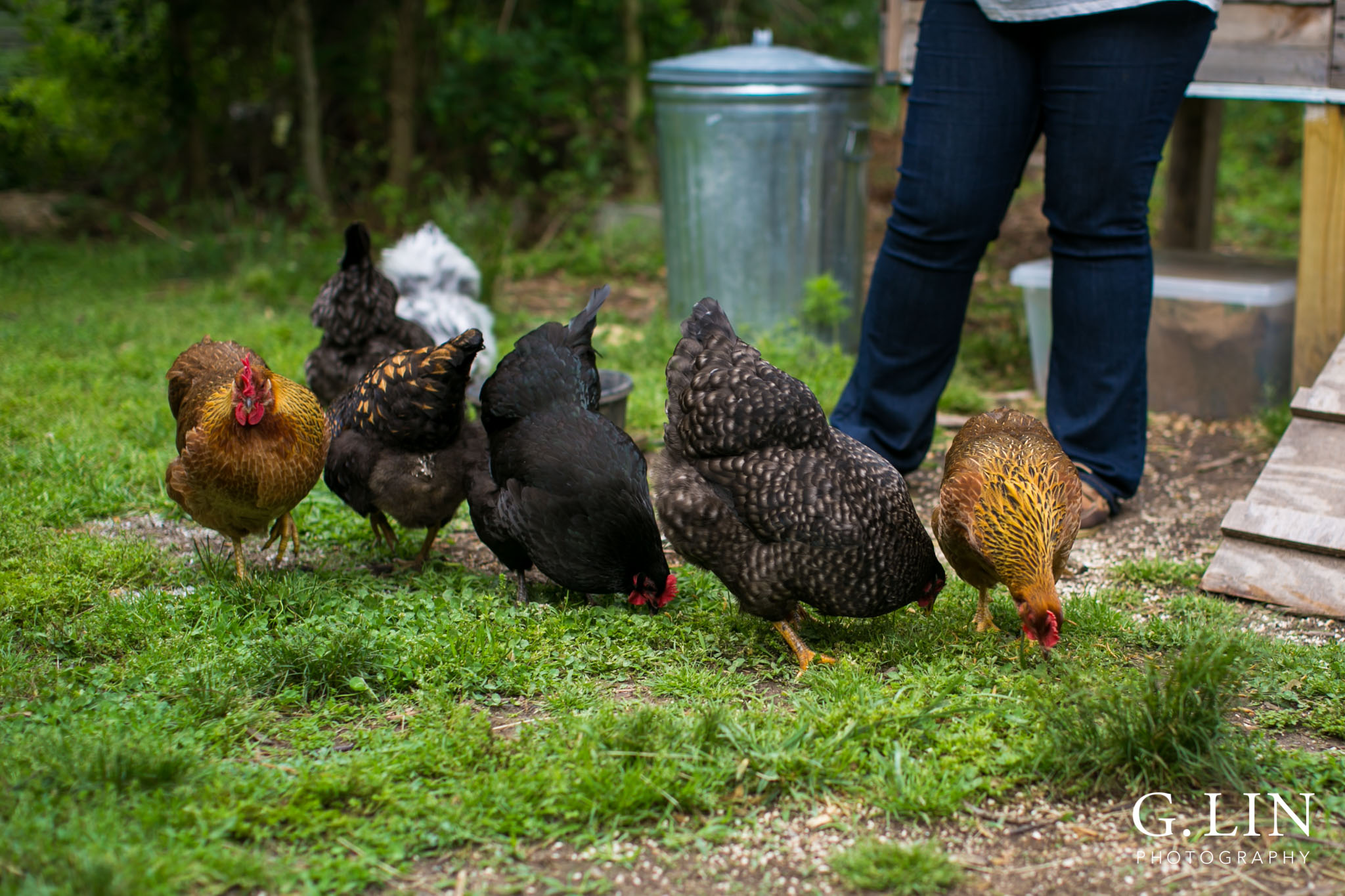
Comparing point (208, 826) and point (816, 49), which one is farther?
point (816, 49)

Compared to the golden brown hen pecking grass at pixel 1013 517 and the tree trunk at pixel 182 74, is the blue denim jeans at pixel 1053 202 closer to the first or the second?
the golden brown hen pecking grass at pixel 1013 517

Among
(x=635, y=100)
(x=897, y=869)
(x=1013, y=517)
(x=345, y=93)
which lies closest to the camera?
(x=897, y=869)

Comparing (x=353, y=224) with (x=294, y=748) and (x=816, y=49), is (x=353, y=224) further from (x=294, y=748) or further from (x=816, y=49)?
(x=816, y=49)

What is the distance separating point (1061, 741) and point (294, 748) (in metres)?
1.76

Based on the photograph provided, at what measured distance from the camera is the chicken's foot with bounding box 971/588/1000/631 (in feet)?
10.5

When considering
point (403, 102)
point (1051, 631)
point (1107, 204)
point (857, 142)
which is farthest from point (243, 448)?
point (403, 102)

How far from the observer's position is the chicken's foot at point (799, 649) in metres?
2.96

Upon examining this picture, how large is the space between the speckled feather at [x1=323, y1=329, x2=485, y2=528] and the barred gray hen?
842mm

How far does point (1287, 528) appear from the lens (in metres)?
3.52

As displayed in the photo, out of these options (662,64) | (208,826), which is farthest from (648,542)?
(662,64)

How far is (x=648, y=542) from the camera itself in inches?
126

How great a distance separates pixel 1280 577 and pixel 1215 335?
6.97 ft

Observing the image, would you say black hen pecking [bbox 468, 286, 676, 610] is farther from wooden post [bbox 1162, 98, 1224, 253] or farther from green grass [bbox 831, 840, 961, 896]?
wooden post [bbox 1162, 98, 1224, 253]

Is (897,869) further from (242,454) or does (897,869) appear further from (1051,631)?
(242,454)
